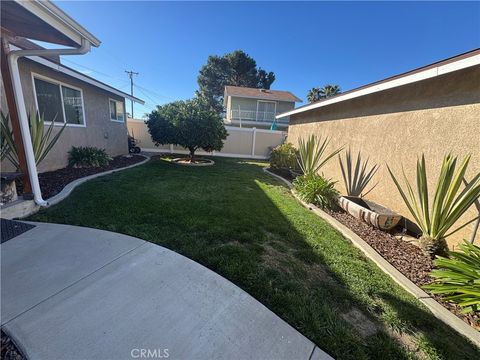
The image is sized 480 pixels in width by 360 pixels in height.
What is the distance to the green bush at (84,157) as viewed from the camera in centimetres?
762

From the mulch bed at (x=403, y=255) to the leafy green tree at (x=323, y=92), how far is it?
31904 millimetres

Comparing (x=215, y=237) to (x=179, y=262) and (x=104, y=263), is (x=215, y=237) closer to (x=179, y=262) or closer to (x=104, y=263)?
(x=179, y=262)

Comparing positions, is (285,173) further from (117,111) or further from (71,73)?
(117,111)

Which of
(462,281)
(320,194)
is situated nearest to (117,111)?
(320,194)

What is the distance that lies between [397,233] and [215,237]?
380 centimetres

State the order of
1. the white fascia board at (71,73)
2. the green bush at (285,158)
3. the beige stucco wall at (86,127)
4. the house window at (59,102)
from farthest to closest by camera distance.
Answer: the green bush at (285,158), the house window at (59,102), the beige stucco wall at (86,127), the white fascia board at (71,73)

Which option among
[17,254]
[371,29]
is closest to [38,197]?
[17,254]

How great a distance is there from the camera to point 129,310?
77.7 inches

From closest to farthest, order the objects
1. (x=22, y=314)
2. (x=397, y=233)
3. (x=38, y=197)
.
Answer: (x=22, y=314) < (x=38, y=197) < (x=397, y=233)

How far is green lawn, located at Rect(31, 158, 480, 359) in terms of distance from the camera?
2.03 m

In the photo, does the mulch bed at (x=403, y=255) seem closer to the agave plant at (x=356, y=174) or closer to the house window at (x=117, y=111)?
the agave plant at (x=356, y=174)

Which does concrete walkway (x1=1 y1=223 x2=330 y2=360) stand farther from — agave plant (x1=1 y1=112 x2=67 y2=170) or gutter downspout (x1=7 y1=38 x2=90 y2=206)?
agave plant (x1=1 y1=112 x2=67 y2=170)

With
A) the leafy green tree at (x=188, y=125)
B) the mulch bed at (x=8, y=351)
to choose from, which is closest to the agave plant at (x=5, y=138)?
the mulch bed at (x=8, y=351)

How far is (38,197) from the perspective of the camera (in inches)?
160
